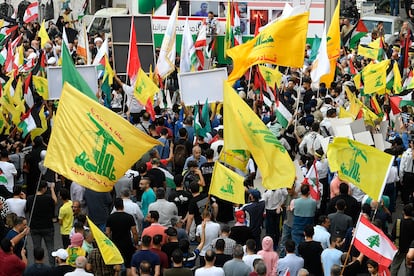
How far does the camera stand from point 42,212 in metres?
16.4

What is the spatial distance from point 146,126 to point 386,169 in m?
7.87

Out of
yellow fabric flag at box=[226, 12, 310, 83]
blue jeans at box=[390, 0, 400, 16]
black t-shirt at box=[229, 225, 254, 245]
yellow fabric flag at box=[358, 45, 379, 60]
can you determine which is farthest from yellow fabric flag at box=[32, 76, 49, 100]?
blue jeans at box=[390, 0, 400, 16]

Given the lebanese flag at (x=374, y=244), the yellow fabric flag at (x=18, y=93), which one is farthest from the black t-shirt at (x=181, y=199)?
the yellow fabric flag at (x=18, y=93)

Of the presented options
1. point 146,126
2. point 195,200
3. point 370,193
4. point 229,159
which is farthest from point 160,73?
point 370,193

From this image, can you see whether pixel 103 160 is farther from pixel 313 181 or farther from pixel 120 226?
pixel 313 181

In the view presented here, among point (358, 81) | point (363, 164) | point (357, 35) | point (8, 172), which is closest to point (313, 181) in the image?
point (363, 164)

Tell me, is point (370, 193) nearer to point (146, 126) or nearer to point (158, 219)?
point (158, 219)

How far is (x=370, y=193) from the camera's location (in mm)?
14320

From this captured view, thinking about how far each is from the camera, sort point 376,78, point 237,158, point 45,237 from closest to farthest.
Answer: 1. point 45,237
2. point 237,158
3. point 376,78

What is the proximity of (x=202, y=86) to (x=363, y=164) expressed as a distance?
8.23 metres

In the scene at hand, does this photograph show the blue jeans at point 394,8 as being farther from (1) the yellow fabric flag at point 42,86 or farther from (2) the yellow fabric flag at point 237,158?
(2) the yellow fabric flag at point 237,158

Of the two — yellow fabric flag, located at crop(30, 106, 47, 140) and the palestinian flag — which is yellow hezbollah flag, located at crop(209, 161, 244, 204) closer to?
yellow fabric flag, located at crop(30, 106, 47, 140)

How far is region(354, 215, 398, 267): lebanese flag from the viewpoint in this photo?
1359cm

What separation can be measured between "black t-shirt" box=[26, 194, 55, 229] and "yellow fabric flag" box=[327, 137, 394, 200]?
13.7 ft
